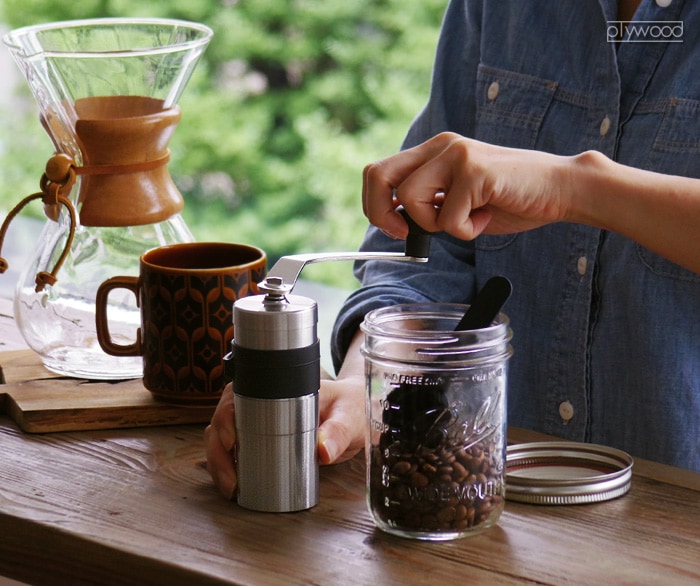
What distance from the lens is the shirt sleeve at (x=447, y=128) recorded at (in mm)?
1194

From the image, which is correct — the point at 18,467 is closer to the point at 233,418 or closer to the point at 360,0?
the point at 233,418

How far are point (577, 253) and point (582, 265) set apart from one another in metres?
0.02

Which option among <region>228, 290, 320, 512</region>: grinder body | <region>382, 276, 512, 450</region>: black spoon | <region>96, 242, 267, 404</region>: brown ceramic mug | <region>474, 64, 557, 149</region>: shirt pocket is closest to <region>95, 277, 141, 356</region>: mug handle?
<region>96, 242, 267, 404</region>: brown ceramic mug

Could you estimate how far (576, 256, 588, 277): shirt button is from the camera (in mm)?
1166

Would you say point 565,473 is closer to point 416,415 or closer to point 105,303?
point 416,415

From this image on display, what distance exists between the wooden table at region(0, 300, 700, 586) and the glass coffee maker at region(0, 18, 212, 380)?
0.21 m

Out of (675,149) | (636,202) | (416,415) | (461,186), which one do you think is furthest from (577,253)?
(416,415)

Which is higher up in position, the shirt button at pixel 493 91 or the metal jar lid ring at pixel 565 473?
the shirt button at pixel 493 91

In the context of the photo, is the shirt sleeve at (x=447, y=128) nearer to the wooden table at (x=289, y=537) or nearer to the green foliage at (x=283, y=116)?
the wooden table at (x=289, y=537)

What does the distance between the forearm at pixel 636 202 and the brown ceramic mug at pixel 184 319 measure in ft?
1.03

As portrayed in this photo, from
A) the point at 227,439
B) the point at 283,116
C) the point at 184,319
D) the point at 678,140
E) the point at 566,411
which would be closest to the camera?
the point at 227,439

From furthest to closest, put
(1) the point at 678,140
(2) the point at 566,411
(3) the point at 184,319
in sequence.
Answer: (2) the point at 566,411 → (1) the point at 678,140 → (3) the point at 184,319

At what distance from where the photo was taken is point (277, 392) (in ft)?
2.57

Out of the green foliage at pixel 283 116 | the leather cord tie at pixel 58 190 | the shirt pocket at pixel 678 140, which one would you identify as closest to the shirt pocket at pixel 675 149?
the shirt pocket at pixel 678 140
